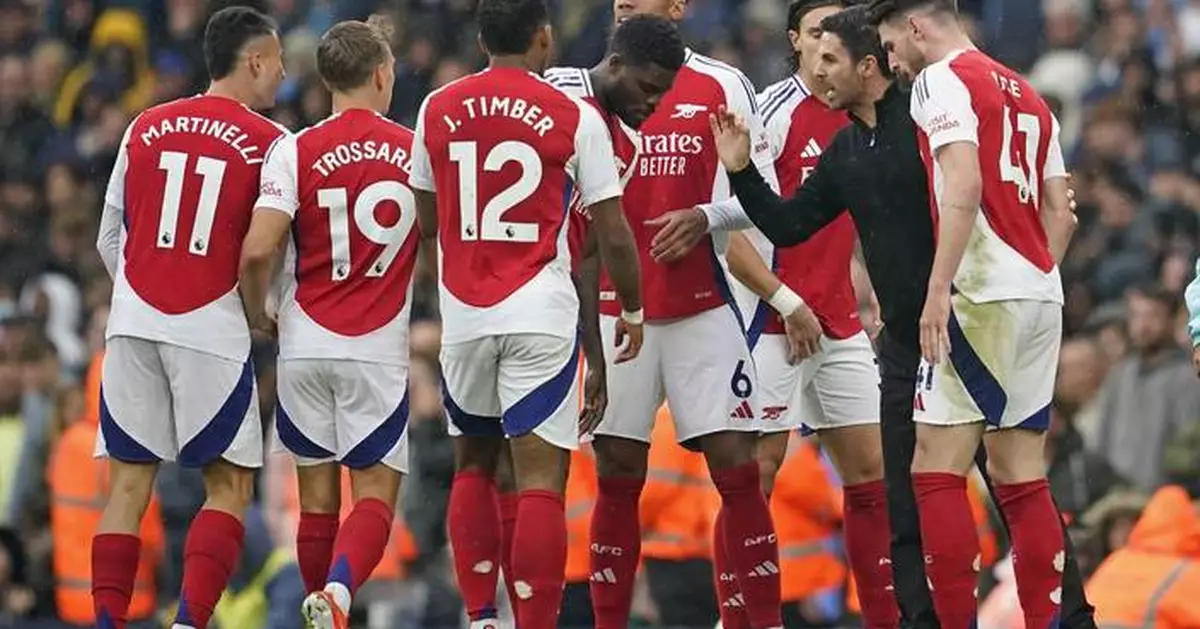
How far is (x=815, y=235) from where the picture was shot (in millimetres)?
12953

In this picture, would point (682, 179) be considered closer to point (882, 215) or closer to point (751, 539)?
point (882, 215)

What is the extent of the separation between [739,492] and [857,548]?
2.45 ft

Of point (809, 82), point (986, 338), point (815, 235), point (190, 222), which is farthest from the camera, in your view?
point (815, 235)

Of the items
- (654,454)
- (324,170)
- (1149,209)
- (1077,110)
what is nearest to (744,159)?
(324,170)

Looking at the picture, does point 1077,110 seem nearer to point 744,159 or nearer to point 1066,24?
point 1066,24

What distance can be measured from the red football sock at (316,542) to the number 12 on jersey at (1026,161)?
3229mm

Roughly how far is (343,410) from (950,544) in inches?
103

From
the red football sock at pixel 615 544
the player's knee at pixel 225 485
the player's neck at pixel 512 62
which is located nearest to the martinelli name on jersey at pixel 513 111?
the player's neck at pixel 512 62

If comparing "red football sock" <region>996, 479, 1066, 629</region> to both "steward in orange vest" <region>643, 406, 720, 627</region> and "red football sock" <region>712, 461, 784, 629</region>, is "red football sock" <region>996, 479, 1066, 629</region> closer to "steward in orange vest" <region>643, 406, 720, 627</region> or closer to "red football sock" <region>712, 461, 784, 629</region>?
"red football sock" <region>712, 461, 784, 629</region>

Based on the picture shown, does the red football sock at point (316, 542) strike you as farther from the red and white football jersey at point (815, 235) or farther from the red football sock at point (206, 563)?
the red and white football jersey at point (815, 235)

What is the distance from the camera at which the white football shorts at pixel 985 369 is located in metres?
11.2

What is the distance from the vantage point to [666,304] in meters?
12.4

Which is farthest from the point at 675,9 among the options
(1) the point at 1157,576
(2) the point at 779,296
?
(1) the point at 1157,576

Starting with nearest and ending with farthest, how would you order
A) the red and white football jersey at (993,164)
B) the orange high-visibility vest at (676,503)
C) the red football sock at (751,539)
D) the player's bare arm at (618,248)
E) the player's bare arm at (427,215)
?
the red and white football jersey at (993,164) → the player's bare arm at (618,248) → the player's bare arm at (427,215) → the red football sock at (751,539) → the orange high-visibility vest at (676,503)
